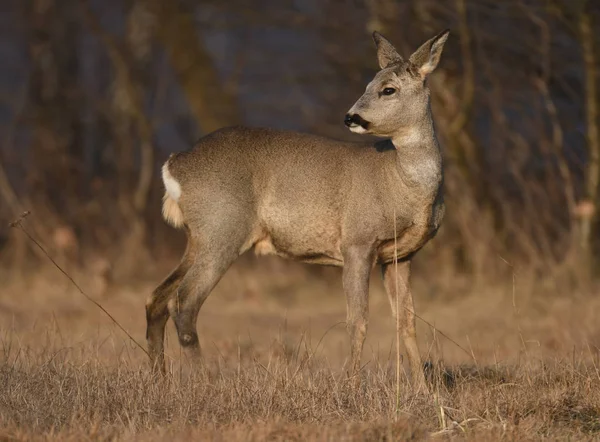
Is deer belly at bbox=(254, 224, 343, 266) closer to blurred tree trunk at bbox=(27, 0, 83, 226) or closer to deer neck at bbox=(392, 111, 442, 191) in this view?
deer neck at bbox=(392, 111, 442, 191)

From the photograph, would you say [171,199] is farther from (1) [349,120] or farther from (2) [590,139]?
(2) [590,139]

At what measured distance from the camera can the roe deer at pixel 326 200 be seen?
7031 mm

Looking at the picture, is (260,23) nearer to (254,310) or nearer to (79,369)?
(254,310)

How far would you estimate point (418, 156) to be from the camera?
7.11 m

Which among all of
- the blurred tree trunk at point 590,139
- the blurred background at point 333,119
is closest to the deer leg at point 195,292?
the blurred background at point 333,119

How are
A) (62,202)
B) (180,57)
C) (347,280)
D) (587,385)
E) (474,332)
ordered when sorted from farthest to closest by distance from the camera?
(62,202) < (180,57) < (474,332) < (347,280) < (587,385)

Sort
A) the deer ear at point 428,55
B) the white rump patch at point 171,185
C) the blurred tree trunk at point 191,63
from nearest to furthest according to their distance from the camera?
the deer ear at point 428,55, the white rump patch at point 171,185, the blurred tree trunk at point 191,63

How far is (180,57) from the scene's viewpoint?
15.6 m

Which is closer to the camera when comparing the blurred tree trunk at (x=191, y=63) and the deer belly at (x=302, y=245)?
the deer belly at (x=302, y=245)

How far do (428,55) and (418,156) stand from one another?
25.3 inches

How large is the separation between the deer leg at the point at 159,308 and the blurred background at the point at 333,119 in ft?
15.1

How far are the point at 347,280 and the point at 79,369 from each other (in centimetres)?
171

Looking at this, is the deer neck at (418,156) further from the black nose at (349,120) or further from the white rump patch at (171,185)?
the white rump patch at (171,185)

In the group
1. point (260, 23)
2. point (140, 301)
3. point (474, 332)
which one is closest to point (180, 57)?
point (260, 23)
